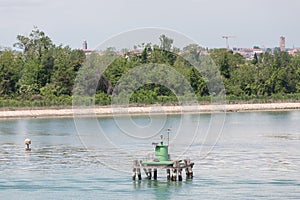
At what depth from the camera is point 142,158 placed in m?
46.3

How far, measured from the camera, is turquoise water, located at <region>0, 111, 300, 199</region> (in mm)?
36812

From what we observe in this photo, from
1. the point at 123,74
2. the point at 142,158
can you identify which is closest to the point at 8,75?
the point at 123,74

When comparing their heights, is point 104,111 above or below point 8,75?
below

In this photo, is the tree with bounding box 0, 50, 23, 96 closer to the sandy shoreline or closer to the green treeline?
the green treeline

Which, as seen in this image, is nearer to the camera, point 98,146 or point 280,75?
point 98,146

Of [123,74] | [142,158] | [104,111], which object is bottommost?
[142,158]

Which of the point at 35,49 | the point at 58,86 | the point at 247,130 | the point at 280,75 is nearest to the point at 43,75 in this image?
the point at 58,86

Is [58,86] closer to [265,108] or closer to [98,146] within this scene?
[265,108]

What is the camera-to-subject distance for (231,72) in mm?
114250

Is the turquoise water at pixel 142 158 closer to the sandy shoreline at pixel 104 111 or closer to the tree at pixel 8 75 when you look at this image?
the sandy shoreline at pixel 104 111

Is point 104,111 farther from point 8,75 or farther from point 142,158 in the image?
point 142,158

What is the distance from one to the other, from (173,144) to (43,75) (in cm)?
5530

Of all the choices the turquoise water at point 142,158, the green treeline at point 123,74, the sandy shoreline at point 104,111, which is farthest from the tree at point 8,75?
the turquoise water at point 142,158

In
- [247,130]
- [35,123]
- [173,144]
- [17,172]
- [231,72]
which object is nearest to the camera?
[17,172]
